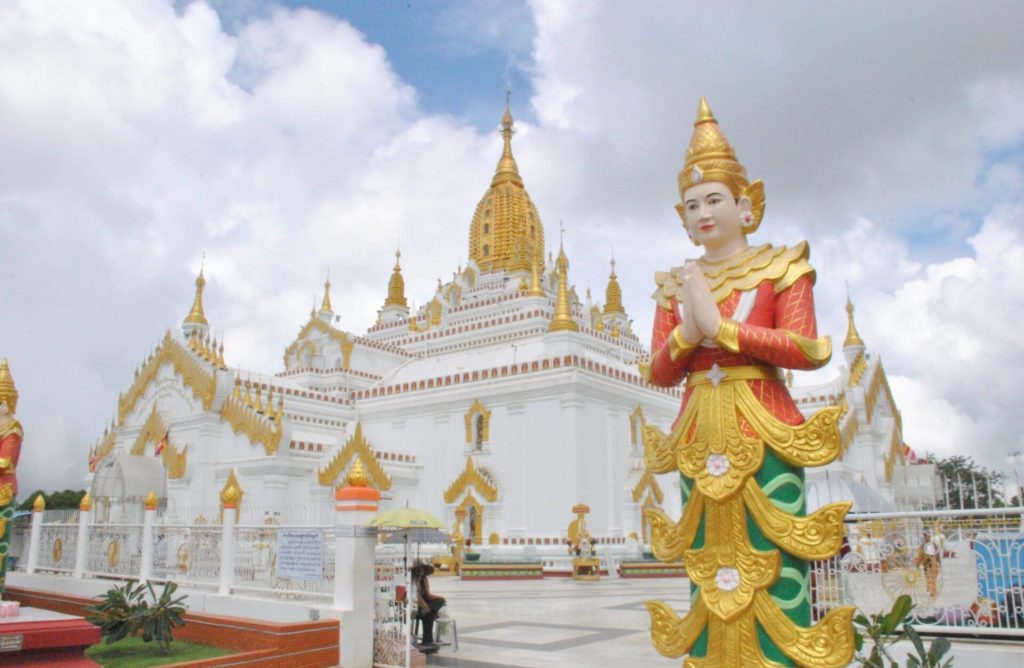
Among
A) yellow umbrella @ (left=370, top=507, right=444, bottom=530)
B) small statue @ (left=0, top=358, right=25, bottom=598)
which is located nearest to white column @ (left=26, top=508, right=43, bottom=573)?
small statue @ (left=0, top=358, right=25, bottom=598)

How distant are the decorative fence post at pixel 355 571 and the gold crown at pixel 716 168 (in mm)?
5883

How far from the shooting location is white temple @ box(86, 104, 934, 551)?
87.4 feet

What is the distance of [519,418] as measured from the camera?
27922 millimetres

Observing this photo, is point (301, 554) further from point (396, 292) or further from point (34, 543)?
point (396, 292)

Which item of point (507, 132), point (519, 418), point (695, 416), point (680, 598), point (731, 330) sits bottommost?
point (680, 598)

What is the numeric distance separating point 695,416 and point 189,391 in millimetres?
27233

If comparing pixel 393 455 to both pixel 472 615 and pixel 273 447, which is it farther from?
pixel 472 615

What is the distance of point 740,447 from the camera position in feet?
17.4

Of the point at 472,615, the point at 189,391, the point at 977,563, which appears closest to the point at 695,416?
the point at 977,563

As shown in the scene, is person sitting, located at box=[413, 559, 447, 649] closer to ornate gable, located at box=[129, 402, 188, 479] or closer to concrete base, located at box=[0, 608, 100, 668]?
Answer: concrete base, located at box=[0, 608, 100, 668]

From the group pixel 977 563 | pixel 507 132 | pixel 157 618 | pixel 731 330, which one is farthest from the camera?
pixel 507 132

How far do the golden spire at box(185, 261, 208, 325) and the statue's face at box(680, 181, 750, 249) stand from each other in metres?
32.0

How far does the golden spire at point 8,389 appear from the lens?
11276mm

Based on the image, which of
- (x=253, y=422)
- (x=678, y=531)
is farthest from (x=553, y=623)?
(x=253, y=422)
